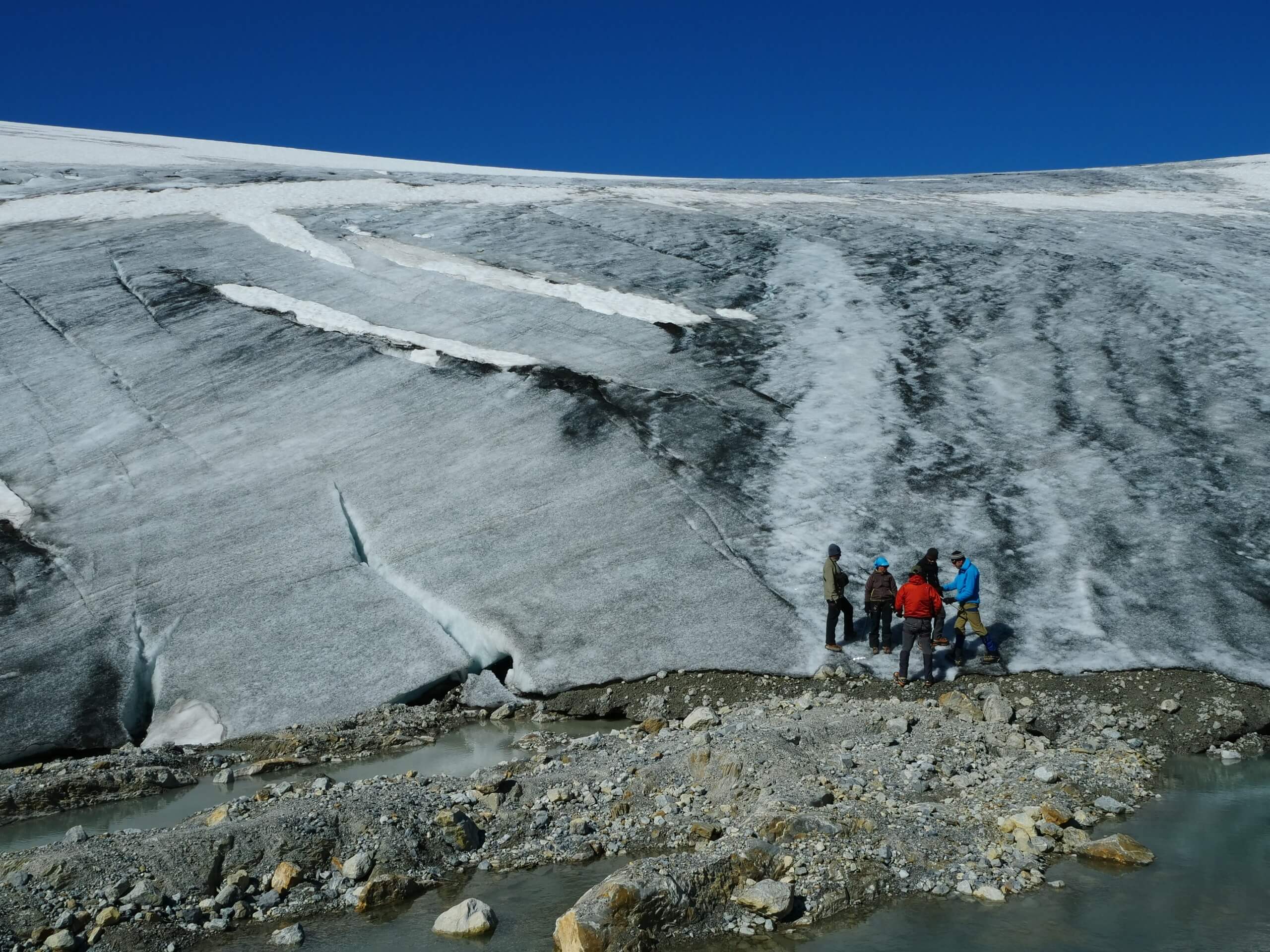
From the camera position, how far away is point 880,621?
9.95 metres

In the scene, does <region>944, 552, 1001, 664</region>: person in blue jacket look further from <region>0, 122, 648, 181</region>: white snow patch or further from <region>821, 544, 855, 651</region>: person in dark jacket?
<region>0, 122, 648, 181</region>: white snow patch

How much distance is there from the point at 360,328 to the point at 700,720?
8917 millimetres

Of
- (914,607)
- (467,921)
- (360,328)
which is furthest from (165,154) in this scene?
(467,921)

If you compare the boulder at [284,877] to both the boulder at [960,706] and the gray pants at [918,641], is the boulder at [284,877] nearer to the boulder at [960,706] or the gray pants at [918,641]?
the boulder at [960,706]

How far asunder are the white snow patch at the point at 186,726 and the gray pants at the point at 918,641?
638 centimetres

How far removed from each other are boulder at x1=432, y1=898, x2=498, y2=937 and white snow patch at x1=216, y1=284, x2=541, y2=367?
29.0ft

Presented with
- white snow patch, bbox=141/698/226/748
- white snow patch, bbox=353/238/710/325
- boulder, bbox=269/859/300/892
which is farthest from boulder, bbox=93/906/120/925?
white snow patch, bbox=353/238/710/325

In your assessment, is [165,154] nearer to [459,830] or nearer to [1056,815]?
[459,830]

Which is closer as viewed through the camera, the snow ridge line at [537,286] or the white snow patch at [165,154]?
the snow ridge line at [537,286]

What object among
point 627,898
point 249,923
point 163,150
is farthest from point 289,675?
point 163,150

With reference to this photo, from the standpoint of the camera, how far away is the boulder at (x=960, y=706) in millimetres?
8672

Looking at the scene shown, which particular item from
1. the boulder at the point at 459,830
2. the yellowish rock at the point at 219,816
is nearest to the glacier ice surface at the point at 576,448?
the yellowish rock at the point at 219,816

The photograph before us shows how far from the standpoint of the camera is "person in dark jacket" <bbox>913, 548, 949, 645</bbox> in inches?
376

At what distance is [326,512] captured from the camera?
450 inches
